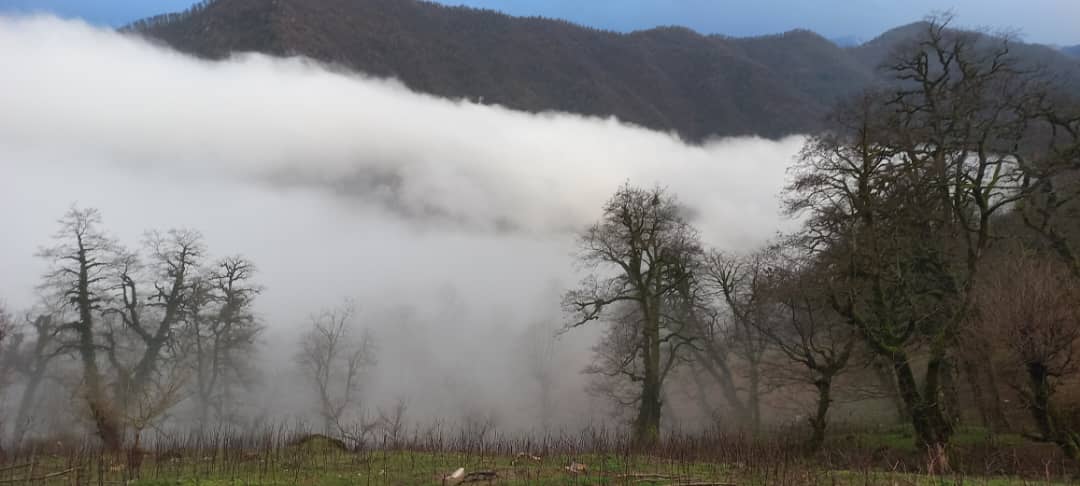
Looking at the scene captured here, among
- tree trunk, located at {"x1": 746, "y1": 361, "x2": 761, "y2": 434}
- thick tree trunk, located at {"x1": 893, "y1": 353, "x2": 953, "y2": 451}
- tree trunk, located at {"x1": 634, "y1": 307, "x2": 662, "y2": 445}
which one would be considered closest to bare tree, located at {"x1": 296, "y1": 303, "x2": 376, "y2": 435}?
tree trunk, located at {"x1": 634, "y1": 307, "x2": 662, "y2": 445}

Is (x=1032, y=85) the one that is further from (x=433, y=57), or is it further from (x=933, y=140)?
(x=433, y=57)

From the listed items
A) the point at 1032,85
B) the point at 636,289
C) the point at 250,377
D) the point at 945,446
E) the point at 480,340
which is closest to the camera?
the point at 945,446

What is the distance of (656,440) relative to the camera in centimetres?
2111

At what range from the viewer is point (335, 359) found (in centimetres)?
5169

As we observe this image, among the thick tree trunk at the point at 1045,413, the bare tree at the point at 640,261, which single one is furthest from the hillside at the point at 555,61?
the thick tree trunk at the point at 1045,413

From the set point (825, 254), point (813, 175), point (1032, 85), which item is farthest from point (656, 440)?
point (1032, 85)

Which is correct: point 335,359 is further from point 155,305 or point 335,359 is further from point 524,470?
point 524,470

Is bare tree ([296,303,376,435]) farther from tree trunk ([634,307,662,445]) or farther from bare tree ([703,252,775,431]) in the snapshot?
bare tree ([703,252,775,431])

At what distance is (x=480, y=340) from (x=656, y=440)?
45.5 m

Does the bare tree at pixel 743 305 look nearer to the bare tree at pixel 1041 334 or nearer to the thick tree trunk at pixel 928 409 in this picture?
the thick tree trunk at pixel 928 409

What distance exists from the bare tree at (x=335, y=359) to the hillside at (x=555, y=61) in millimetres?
61332

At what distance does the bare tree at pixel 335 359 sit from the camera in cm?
4797

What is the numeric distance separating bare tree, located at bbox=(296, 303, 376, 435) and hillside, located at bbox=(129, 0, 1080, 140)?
61.3 metres

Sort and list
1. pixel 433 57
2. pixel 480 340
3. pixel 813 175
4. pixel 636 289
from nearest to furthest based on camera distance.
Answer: pixel 813 175
pixel 636 289
pixel 480 340
pixel 433 57
